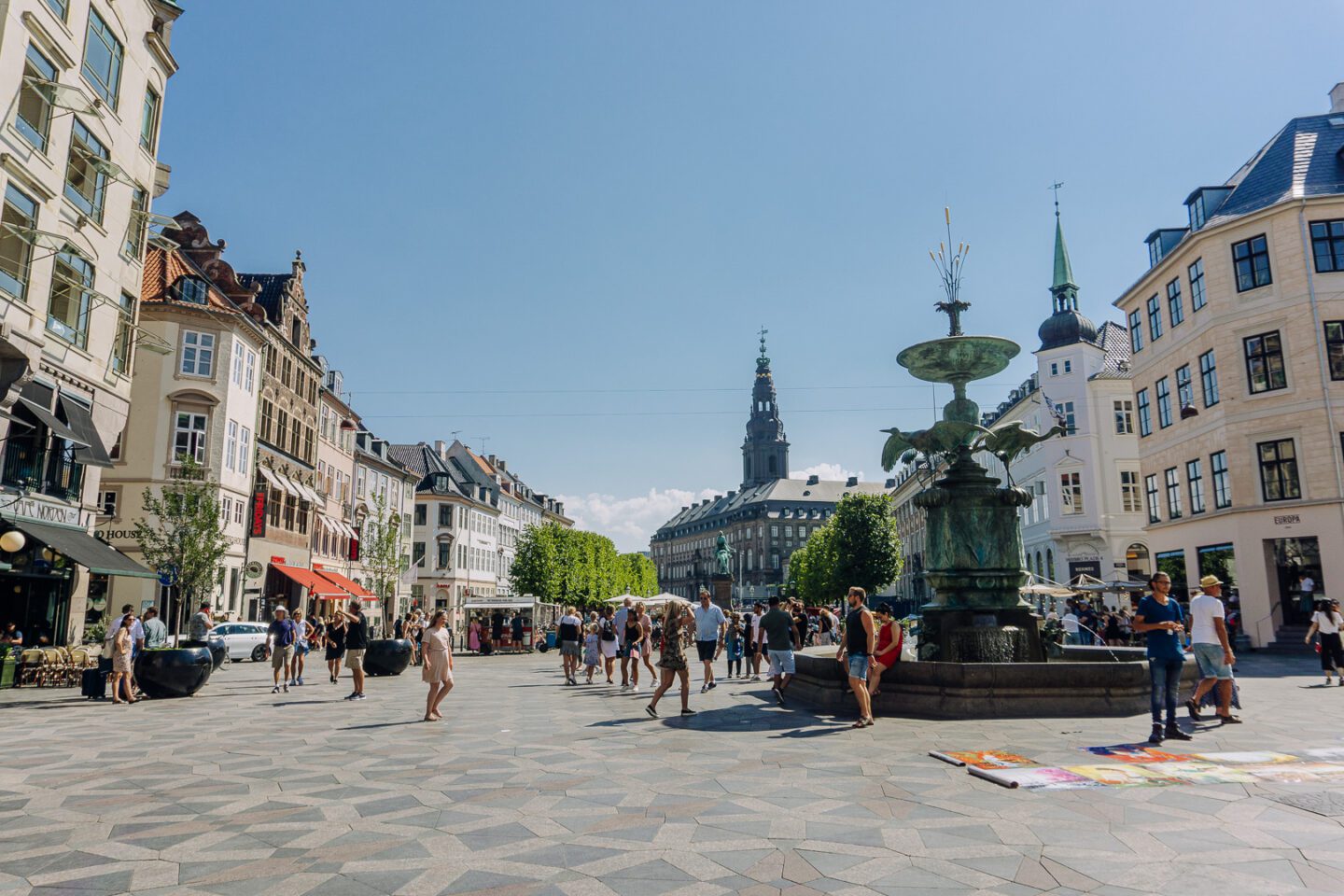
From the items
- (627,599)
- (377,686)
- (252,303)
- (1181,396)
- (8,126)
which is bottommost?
(377,686)

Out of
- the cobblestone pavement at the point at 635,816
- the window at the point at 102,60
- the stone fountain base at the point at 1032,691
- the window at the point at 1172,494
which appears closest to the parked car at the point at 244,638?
the window at the point at 102,60

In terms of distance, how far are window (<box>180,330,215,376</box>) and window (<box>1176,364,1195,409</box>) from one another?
3717cm

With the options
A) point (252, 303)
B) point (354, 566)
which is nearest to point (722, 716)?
point (252, 303)

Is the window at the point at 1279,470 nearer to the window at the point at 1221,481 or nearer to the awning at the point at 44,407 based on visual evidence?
the window at the point at 1221,481

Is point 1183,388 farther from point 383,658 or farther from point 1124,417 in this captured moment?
point 383,658

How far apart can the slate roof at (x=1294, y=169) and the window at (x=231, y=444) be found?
37175 millimetres

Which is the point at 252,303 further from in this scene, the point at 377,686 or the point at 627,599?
the point at 377,686

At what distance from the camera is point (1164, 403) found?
113ft

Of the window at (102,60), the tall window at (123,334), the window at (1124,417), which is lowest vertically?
the tall window at (123,334)

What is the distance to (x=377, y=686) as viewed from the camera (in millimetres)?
20500

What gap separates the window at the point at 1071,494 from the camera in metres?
46.3

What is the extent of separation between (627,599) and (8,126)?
22.2 m

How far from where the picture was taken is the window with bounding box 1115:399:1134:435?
46.4 meters

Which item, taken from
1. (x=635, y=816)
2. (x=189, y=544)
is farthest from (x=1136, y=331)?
(x=635, y=816)
